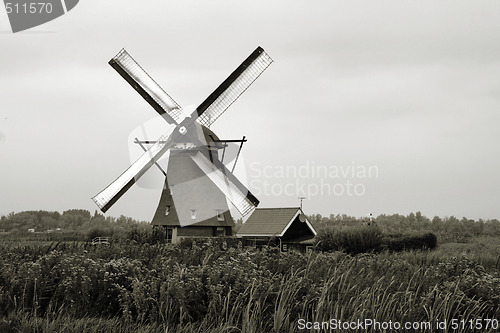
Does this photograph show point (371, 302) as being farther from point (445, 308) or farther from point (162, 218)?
point (162, 218)

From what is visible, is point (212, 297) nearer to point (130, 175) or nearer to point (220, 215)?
point (130, 175)

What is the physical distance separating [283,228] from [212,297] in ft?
55.8

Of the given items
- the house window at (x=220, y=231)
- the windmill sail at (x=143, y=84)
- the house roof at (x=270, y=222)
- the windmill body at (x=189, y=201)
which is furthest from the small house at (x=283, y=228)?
the windmill sail at (x=143, y=84)

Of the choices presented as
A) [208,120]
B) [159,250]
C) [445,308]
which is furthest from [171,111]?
[445,308]

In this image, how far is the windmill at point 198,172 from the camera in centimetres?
2255

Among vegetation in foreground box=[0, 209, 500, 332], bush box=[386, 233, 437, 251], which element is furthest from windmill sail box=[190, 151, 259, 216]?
vegetation in foreground box=[0, 209, 500, 332]

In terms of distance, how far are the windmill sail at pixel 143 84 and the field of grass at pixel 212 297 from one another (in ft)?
43.1

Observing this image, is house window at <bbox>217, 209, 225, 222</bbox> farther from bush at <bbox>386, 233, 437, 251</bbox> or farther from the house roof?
bush at <bbox>386, 233, 437, 251</bbox>

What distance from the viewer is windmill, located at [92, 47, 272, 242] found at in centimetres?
2255

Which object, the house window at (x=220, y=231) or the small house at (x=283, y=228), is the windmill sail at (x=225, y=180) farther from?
the small house at (x=283, y=228)

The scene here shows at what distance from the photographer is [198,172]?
22.9 meters

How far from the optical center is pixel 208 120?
23391 millimetres

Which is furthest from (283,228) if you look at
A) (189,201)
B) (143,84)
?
(143,84)

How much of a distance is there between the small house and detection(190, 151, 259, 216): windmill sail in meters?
3.70
